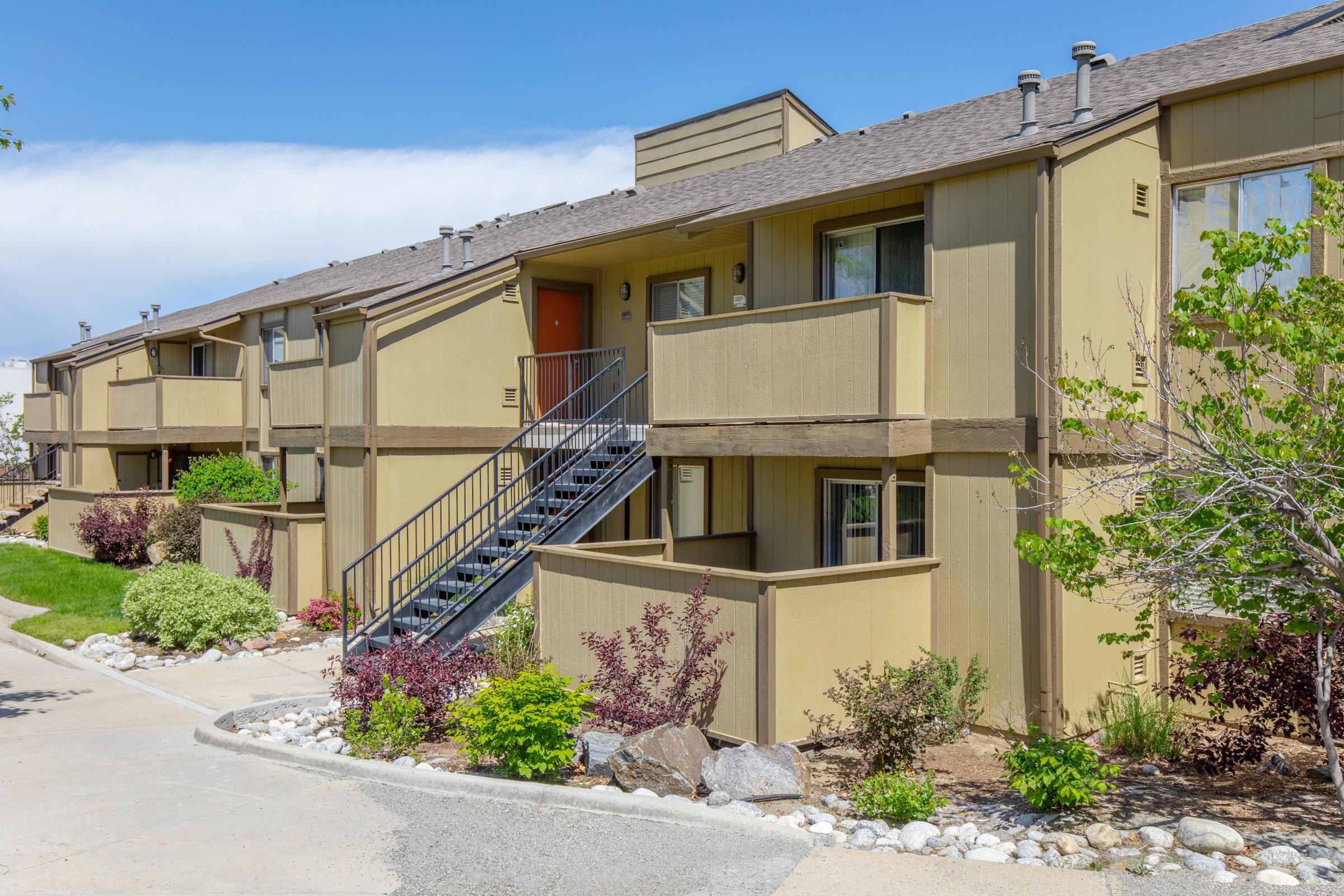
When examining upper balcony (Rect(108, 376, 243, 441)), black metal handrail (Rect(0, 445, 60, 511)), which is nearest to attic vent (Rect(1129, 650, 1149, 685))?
upper balcony (Rect(108, 376, 243, 441))

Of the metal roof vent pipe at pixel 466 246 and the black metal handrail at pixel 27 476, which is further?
the black metal handrail at pixel 27 476

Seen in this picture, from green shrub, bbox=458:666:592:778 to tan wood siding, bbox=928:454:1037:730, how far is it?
399cm

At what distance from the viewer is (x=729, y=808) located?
776 cm

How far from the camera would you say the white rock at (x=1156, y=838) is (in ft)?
22.1

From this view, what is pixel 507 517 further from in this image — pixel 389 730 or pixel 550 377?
pixel 389 730

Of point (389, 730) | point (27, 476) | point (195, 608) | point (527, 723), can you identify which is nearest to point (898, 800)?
point (527, 723)

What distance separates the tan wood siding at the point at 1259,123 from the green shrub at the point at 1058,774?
650 centimetres

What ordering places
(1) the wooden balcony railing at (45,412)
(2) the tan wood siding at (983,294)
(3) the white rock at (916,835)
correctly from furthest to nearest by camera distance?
(1) the wooden balcony railing at (45,412), (2) the tan wood siding at (983,294), (3) the white rock at (916,835)

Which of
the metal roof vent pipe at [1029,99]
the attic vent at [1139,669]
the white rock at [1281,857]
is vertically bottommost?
the white rock at [1281,857]

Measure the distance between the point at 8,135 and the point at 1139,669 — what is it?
42.7ft

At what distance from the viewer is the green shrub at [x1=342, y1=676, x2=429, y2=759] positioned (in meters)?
9.57

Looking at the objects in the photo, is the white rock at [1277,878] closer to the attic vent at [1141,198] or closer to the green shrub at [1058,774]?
the green shrub at [1058,774]

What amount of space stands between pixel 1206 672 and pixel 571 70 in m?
15.2

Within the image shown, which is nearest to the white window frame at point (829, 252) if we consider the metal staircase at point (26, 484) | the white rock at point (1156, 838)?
the white rock at point (1156, 838)
